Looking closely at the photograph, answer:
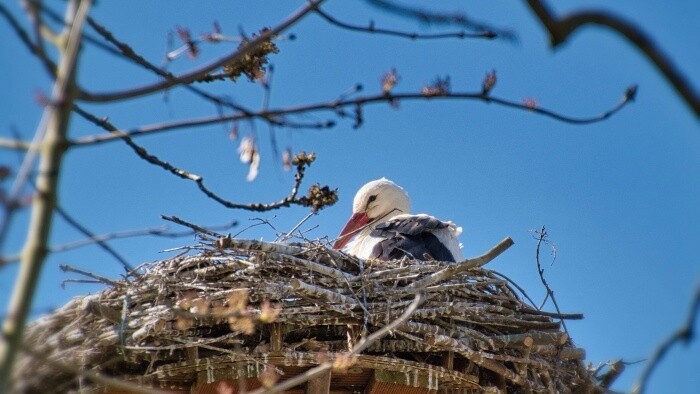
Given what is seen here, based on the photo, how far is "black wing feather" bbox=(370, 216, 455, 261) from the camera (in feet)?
19.7

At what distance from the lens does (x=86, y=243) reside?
6.92 ft

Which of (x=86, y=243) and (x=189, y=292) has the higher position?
(x=189, y=292)

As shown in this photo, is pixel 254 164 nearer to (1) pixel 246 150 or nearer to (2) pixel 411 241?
(1) pixel 246 150

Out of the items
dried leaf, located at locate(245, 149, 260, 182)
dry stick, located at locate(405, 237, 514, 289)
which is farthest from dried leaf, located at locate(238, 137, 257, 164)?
dry stick, located at locate(405, 237, 514, 289)

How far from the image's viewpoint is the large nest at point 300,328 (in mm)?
4305

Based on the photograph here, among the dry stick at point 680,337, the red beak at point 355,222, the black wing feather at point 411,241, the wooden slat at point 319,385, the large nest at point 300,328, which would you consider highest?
the red beak at point 355,222

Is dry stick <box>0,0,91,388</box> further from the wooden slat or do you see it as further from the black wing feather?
the black wing feather

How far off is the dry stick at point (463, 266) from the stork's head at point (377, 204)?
113 inches

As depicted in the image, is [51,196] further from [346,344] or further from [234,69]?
[346,344]

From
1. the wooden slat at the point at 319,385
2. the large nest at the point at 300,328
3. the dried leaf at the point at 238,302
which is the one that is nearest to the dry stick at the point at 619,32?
the dried leaf at the point at 238,302

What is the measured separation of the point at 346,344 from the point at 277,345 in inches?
13.4

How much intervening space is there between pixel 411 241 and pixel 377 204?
160cm

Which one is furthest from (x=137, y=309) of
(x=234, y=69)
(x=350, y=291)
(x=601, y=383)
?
(x=601, y=383)

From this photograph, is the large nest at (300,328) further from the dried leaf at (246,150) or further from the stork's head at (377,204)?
the stork's head at (377,204)
